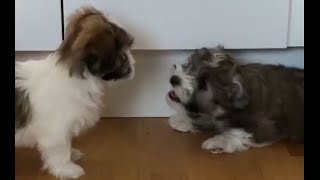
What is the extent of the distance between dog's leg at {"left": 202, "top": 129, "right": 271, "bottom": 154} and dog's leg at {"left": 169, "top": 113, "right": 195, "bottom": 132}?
0.11 metres

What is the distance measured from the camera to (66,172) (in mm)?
1715

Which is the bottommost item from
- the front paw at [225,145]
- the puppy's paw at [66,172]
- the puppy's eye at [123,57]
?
the puppy's paw at [66,172]

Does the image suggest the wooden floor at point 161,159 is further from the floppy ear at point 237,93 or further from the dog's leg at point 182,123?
the floppy ear at point 237,93

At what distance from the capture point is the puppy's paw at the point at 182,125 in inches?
78.0

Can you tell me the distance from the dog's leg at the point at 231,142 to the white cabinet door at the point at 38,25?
1.68 feet

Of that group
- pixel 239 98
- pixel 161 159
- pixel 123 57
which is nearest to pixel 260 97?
pixel 239 98

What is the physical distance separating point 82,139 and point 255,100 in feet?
1.66

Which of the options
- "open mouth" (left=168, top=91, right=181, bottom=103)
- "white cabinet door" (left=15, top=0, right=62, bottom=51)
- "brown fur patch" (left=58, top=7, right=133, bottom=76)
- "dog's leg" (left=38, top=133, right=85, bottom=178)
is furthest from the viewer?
"open mouth" (left=168, top=91, right=181, bottom=103)

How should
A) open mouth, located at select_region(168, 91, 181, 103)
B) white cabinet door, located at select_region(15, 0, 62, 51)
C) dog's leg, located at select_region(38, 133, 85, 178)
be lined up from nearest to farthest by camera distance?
dog's leg, located at select_region(38, 133, 85, 178) → white cabinet door, located at select_region(15, 0, 62, 51) → open mouth, located at select_region(168, 91, 181, 103)

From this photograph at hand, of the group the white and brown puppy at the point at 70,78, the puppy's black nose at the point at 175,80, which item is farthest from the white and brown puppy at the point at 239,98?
the white and brown puppy at the point at 70,78

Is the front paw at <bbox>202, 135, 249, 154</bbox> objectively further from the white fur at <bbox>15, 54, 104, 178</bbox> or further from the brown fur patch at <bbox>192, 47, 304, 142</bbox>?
the white fur at <bbox>15, 54, 104, 178</bbox>

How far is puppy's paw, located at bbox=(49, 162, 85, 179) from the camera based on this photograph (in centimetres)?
171

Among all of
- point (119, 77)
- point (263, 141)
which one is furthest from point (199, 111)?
point (119, 77)

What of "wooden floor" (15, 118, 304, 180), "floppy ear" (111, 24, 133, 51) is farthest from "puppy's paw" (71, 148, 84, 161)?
"floppy ear" (111, 24, 133, 51)
